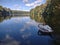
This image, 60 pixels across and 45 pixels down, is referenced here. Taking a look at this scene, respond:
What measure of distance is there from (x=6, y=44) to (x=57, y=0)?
34.9 meters

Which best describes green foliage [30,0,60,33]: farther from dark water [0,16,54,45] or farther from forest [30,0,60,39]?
dark water [0,16,54,45]

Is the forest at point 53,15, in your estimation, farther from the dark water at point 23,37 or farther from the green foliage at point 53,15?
the dark water at point 23,37

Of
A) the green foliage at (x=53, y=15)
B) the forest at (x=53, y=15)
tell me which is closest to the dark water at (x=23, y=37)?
the forest at (x=53, y=15)

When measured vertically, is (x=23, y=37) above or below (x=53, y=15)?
below

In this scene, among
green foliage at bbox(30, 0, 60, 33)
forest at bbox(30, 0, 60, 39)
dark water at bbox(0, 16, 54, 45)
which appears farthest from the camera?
green foliage at bbox(30, 0, 60, 33)

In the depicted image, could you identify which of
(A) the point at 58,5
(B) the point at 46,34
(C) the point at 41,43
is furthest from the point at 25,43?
(A) the point at 58,5

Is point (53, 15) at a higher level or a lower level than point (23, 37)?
higher

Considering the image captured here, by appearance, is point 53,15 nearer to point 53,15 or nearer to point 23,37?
point 53,15

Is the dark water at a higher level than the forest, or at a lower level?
lower

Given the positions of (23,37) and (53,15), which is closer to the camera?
(23,37)

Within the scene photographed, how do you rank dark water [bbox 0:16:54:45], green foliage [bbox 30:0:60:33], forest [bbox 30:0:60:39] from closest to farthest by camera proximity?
dark water [bbox 0:16:54:45] < forest [bbox 30:0:60:39] < green foliage [bbox 30:0:60:33]

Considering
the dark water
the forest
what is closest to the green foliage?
the forest

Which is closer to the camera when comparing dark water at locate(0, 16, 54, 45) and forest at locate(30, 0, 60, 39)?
dark water at locate(0, 16, 54, 45)

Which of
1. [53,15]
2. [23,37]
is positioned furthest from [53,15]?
[23,37]
